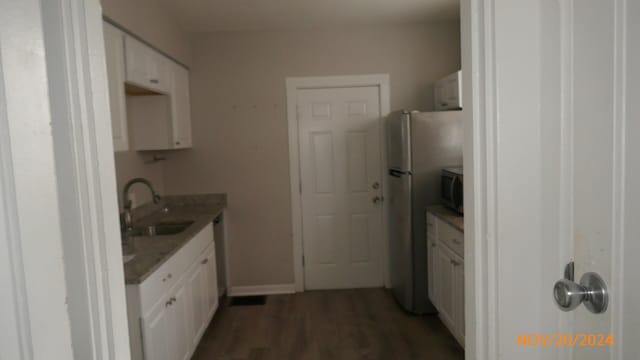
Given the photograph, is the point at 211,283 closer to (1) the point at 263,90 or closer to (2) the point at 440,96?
(1) the point at 263,90

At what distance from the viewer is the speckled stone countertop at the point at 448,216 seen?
8.35 feet

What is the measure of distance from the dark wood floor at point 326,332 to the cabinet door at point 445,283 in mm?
220

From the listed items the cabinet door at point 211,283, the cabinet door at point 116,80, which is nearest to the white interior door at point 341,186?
the cabinet door at point 211,283

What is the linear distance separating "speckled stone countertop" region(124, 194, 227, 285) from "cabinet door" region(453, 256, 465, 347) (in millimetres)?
1693

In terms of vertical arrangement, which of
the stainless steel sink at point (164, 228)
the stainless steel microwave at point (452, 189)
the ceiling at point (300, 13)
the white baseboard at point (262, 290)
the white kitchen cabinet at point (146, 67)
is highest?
the ceiling at point (300, 13)

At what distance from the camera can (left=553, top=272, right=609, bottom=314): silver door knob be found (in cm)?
70

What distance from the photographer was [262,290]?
393cm

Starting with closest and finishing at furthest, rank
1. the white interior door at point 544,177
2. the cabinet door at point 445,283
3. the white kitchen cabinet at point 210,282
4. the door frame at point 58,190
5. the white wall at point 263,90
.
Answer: the door frame at point 58,190
the white interior door at point 544,177
the cabinet door at point 445,283
the white kitchen cabinet at point 210,282
the white wall at point 263,90

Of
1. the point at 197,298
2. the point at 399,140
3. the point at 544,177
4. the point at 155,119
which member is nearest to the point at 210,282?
the point at 197,298

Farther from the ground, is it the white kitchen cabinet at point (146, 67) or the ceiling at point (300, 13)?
the ceiling at point (300, 13)

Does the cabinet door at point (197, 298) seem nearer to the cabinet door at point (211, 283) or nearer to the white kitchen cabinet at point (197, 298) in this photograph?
the white kitchen cabinet at point (197, 298)

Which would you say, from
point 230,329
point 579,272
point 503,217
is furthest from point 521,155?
point 230,329

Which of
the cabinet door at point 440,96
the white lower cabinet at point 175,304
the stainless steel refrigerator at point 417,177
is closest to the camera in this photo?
the white lower cabinet at point 175,304

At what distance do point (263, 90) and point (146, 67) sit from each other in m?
1.30
